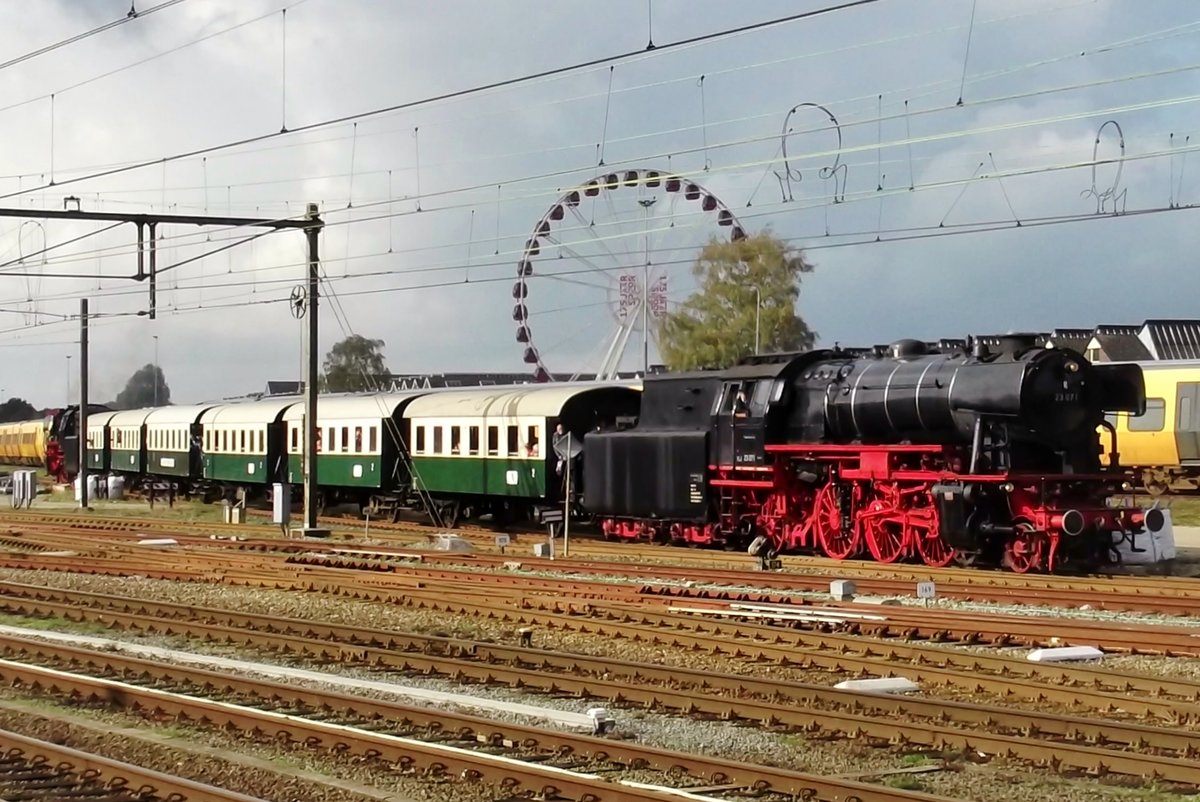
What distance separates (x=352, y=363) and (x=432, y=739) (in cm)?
10593

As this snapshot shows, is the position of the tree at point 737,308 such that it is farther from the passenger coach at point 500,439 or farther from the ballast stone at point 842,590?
the ballast stone at point 842,590

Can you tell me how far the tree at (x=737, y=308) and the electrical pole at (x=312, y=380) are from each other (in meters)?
39.6

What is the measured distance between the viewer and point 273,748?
9.49 metres

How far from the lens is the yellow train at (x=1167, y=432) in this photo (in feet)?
110

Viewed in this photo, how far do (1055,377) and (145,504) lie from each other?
114ft

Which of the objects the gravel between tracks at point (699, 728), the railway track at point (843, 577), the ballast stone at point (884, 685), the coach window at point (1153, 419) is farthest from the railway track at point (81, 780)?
the coach window at point (1153, 419)

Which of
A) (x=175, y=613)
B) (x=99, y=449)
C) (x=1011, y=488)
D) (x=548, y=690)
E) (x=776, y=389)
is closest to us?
(x=548, y=690)

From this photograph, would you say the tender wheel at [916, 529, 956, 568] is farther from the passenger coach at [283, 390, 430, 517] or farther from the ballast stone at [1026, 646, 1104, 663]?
the passenger coach at [283, 390, 430, 517]

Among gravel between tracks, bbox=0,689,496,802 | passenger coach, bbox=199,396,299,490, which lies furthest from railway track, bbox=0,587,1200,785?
passenger coach, bbox=199,396,299,490

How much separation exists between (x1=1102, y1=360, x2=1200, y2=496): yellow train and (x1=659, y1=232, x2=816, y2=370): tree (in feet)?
106

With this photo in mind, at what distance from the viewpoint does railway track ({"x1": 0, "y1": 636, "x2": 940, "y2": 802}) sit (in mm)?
7859

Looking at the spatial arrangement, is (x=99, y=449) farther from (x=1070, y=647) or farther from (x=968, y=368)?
(x=1070, y=647)

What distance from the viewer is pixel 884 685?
35.8 ft

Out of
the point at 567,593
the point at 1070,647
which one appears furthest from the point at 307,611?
the point at 1070,647
